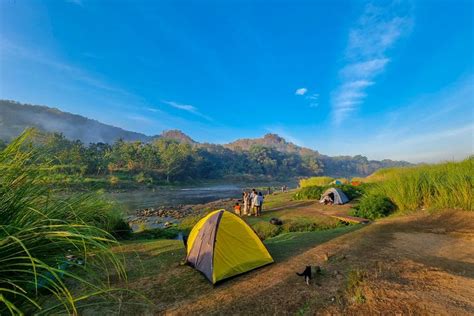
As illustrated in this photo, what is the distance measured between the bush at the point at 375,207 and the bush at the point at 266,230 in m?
4.64

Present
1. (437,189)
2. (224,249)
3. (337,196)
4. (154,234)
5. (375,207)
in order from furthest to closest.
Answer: (337,196) → (375,207) → (154,234) → (437,189) → (224,249)

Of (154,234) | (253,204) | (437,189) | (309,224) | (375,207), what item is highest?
(437,189)

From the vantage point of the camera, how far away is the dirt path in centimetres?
403

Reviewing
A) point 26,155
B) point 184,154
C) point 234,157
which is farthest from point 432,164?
point 234,157

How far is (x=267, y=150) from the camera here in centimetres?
14212

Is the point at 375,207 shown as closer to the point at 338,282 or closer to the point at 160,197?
the point at 338,282

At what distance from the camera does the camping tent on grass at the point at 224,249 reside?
552 centimetres

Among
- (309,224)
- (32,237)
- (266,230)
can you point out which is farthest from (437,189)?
(32,237)

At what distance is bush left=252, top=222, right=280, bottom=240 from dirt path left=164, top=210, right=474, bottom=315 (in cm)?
353

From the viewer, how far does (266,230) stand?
1102 centimetres

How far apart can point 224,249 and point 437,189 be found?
10.7 metres

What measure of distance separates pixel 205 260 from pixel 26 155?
4.46 meters

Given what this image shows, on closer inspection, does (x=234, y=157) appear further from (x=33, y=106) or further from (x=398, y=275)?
(x=33, y=106)

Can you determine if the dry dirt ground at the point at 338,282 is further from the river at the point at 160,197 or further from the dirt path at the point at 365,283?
the river at the point at 160,197
